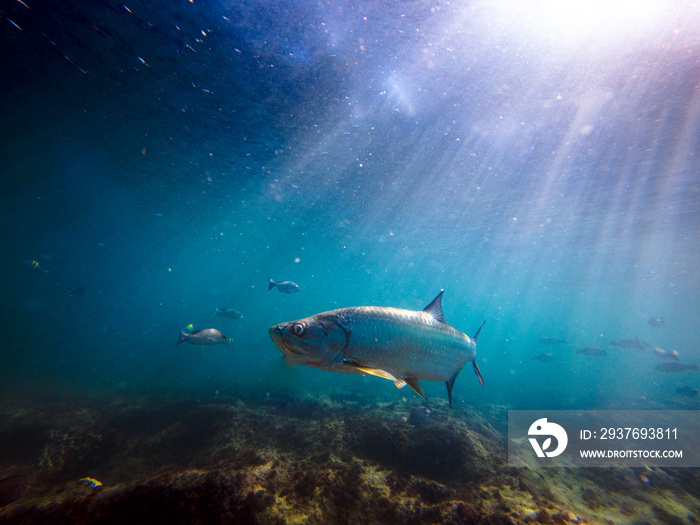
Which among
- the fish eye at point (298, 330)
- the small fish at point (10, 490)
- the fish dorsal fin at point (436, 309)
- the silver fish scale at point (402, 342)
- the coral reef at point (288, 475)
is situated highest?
the fish dorsal fin at point (436, 309)

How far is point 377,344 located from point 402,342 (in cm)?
31

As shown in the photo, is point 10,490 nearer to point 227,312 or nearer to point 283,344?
point 283,344

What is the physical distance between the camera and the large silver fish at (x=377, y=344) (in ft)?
7.38

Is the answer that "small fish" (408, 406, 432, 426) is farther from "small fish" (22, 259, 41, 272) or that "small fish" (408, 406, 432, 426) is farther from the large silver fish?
"small fish" (22, 259, 41, 272)

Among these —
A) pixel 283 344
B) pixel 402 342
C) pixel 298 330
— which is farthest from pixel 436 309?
pixel 283 344

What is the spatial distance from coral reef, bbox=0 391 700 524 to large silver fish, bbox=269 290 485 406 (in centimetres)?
184

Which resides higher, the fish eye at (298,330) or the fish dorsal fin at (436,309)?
the fish dorsal fin at (436,309)

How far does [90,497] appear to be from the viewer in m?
2.57

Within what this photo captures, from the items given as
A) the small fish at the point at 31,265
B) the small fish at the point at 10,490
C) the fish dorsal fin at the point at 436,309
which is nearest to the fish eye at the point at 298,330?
the fish dorsal fin at the point at 436,309

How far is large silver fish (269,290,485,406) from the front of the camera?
2250mm

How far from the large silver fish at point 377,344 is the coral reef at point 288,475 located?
1836 mm

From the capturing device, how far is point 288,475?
11.6 feet

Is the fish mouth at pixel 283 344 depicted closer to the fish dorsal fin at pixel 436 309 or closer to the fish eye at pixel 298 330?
the fish eye at pixel 298 330

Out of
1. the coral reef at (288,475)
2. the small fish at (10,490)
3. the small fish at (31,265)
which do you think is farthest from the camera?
the small fish at (31,265)
